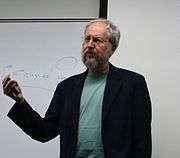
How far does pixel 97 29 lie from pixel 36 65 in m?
0.83

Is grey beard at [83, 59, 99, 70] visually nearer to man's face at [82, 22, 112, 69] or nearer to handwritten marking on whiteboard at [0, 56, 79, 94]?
man's face at [82, 22, 112, 69]

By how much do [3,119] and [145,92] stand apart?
1145 mm

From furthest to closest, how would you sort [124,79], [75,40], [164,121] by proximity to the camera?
1. [75,40]
2. [164,121]
3. [124,79]

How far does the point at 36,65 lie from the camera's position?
251cm

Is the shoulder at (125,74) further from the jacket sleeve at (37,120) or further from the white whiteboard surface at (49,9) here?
the white whiteboard surface at (49,9)

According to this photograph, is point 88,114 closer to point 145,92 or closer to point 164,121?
point 145,92

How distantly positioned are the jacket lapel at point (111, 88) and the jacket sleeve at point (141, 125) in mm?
91

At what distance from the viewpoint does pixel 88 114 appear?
1.76 metres

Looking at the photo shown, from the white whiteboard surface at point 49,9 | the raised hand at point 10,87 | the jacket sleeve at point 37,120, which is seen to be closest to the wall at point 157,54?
the white whiteboard surface at point 49,9

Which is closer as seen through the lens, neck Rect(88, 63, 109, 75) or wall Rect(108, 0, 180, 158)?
neck Rect(88, 63, 109, 75)

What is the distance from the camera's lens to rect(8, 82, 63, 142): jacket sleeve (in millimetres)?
1749

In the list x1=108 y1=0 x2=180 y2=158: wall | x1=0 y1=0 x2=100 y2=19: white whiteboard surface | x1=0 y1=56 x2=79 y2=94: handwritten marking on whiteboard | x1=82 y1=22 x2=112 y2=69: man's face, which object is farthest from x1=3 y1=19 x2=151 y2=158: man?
x1=0 y1=0 x2=100 y2=19: white whiteboard surface

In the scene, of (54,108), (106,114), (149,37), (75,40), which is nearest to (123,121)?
(106,114)

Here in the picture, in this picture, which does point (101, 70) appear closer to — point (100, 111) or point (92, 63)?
point (92, 63)
